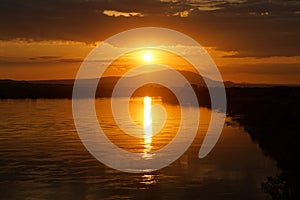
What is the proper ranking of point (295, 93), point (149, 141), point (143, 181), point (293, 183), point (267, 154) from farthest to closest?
1. point (295, 93)
2. point (149, 141)
3. point (267, 154)
4. point (143, 181)
5. point (293, 183)

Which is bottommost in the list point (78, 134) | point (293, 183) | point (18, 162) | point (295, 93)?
point (293, 183)

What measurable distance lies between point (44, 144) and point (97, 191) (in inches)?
928

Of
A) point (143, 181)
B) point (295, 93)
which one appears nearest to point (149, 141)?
point (143, 181)

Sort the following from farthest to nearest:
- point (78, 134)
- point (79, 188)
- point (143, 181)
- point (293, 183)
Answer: point (78, 134)
point (143, 181)
point (79, 188)
point (293, 183)

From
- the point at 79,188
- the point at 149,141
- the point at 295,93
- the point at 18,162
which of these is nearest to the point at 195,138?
the point at 149,141

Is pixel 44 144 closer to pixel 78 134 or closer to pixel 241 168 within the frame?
pixel 78 134

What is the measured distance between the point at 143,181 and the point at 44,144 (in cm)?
2172

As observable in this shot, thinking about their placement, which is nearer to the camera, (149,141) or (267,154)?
(267,154)

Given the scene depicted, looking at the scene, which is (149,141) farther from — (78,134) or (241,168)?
(241,168)

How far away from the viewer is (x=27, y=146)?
50.3m

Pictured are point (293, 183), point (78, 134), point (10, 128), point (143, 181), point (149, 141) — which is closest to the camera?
point (293, 183)

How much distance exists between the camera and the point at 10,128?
226ft

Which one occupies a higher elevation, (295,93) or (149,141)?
(295,93)

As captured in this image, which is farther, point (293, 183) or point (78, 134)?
point (78, 134)
